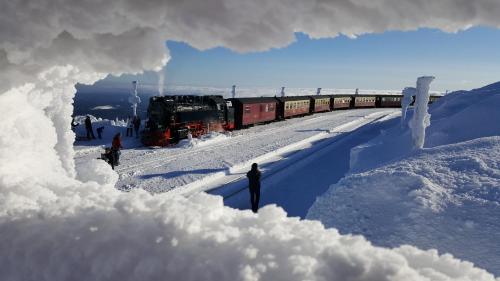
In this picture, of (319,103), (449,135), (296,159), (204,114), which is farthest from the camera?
(319,103)

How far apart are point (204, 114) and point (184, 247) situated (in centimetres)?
2316

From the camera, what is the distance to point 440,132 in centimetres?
1513

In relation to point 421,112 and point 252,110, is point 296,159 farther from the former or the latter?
point 252,110

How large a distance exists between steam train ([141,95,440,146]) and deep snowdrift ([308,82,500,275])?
558 inches

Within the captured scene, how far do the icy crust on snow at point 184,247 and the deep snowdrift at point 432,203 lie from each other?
4735 mm

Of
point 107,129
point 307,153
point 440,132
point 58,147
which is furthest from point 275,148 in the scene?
point 58,147

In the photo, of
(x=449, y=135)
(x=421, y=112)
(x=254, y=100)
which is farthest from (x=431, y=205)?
(x=254, y=100)

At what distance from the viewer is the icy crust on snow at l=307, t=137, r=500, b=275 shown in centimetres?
625

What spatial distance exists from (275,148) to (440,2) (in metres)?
18.4

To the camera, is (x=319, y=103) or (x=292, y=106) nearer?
(x=292, y=106)

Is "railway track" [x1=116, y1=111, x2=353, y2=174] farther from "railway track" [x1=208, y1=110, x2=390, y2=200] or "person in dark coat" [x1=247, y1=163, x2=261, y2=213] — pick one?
"person in dark coat" [x1=247, y1=163, x2=261, y2=213]

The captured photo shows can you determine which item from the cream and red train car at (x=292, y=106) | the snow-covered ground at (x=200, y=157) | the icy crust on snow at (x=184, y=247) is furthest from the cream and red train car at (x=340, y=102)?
the icy crust on snow at (x=184, y=247)

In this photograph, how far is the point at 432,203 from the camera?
23.7ft

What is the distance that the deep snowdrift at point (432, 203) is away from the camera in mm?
6277
